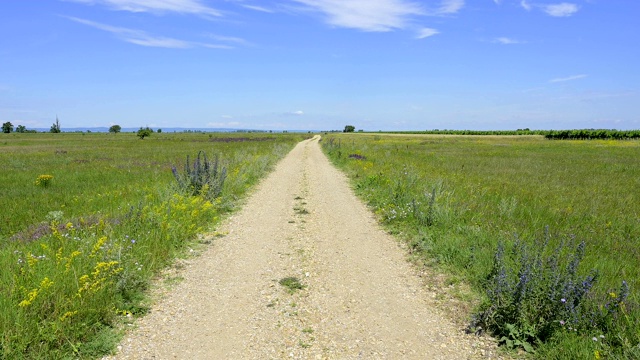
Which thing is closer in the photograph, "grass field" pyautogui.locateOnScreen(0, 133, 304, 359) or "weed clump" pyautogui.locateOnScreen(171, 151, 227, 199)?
"grass field" pyautogui.locateOnScreen(0, 133, 304, 359)

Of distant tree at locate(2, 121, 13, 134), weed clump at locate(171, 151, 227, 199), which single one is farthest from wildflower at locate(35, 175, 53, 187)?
distant tree at locate(2, 121, 13, 134)

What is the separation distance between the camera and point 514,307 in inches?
187

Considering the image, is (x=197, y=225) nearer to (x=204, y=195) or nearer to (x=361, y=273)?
(x=204, y=195)

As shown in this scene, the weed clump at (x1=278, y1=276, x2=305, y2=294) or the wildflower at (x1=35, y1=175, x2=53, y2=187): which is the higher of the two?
the wildflower at (x1=35, y1=175, x2=53, y2=187)

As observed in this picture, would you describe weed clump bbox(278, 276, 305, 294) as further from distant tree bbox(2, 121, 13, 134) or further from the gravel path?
distant tree bbox(2, 121, 13, 134)

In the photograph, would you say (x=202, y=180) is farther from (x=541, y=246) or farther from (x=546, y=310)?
(x=546, y=310)

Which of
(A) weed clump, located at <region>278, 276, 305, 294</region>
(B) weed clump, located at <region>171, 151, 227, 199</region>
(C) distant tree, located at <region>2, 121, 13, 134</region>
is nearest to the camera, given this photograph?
(A) weed clump, located at <region>278, 276, 305, 294</region>

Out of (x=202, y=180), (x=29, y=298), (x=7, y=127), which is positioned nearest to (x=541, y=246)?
(x=29, y=298)

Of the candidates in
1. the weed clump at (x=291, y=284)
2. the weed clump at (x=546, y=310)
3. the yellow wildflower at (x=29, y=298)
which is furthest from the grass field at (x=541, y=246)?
the yellow wildflower at (x=29, y=298)

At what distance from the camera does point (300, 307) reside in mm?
5223

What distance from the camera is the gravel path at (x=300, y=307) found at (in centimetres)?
424

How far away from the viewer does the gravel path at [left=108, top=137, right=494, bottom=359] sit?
4.24m

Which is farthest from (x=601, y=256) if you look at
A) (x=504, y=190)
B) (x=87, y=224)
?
(x=87, y=224)

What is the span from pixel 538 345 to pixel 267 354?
128 inches
